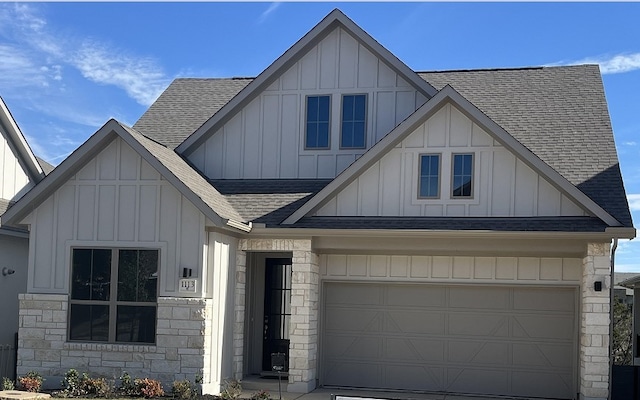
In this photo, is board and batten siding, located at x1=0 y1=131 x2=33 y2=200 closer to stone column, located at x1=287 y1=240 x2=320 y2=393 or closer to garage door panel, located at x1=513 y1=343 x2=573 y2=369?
stone column, located at x1=287 y1=240 x2=320 y2=393

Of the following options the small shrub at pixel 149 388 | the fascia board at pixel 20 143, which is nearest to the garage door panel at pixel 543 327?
the small shrub at pixel 149 388

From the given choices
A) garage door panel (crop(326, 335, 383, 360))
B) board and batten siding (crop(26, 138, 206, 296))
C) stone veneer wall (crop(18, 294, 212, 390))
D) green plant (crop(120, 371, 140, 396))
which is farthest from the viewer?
garage door panel (crop(326, 335, 383, 360))

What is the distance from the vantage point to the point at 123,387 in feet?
42.9

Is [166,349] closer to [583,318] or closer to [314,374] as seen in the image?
[314,374]

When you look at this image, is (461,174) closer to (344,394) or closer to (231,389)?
(344,394)

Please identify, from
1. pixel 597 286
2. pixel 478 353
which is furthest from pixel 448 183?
pixel 478 353

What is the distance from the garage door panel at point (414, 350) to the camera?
14.9m

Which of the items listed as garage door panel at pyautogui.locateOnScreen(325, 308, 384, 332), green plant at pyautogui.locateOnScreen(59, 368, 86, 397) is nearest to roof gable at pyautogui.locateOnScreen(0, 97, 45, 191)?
green plant at pyautogui.locateOnScreen(59, 368, 86, 397)

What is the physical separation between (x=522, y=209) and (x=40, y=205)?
8869 millimetres

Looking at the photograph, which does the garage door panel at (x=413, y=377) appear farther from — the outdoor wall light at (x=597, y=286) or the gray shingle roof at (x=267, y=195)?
the gray shingle roof at (x=267, y=195)

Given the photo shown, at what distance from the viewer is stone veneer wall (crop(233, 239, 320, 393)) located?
1429cm

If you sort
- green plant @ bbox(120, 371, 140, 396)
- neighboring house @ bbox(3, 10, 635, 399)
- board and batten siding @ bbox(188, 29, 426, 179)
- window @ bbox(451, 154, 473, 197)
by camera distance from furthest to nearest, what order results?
board and batten siding @ bbox(188, 29, 426, 179) → window @ bbox(451, 154, 473, 197) → neighboring house @ bbox(3, 10, 635, 399) → green plant @ bbox(120, 371, 140, 396)

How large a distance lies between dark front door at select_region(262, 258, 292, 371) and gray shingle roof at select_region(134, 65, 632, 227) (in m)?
1.67

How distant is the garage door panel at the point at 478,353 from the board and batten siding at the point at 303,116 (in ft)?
14.8
